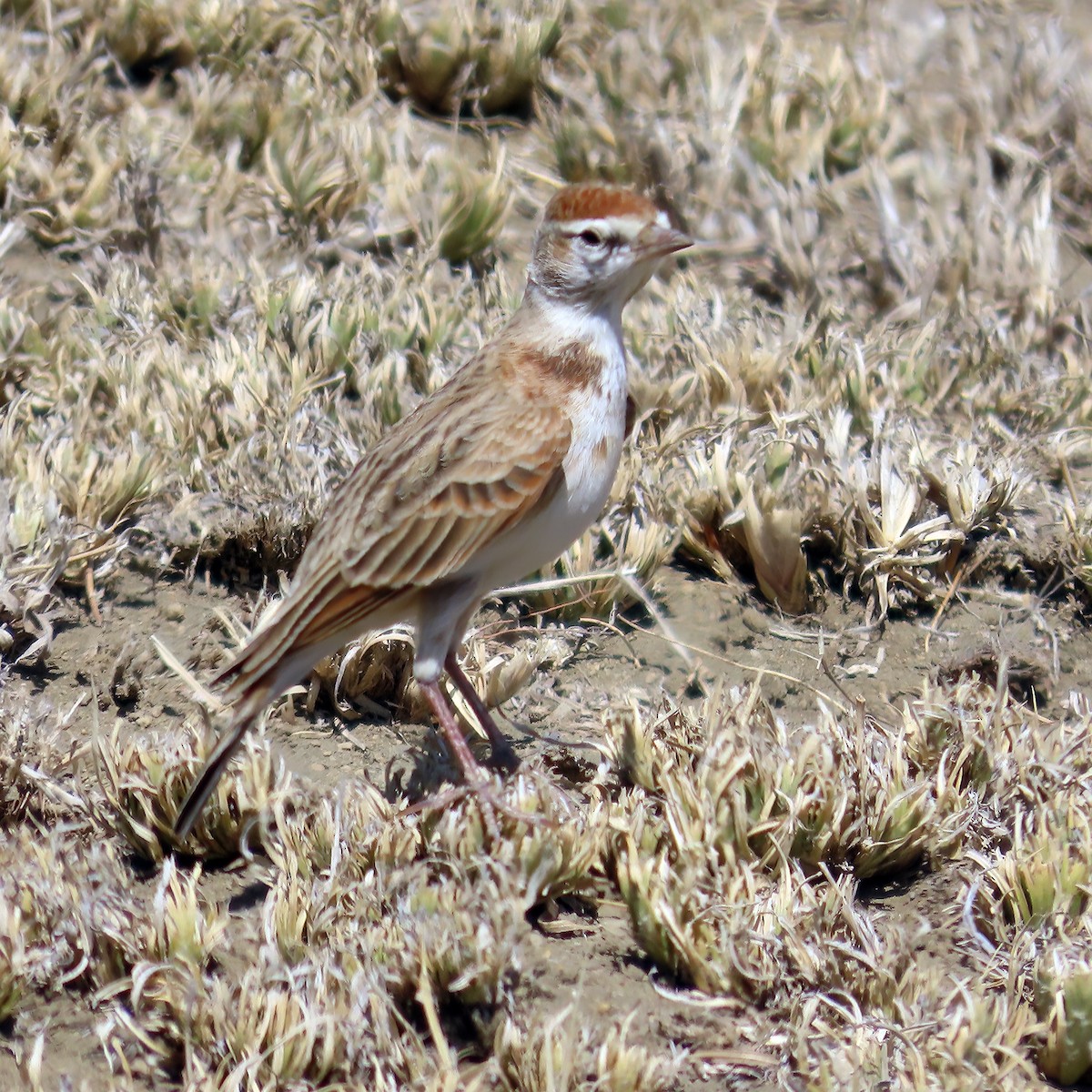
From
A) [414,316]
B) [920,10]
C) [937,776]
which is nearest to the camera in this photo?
[937,776]

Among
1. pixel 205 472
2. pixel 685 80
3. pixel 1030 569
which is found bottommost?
pixel 1030 569

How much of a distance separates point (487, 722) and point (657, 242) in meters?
1.50

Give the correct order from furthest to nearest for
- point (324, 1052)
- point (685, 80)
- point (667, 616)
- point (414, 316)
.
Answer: point (685, 80)
point (414, 316)
point (667, 616)
point (324, 1052)

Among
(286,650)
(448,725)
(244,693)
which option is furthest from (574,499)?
(244,693)

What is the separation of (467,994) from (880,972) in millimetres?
990

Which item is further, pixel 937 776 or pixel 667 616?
pixel 667 616

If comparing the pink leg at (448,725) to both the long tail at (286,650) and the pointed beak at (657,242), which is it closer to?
the long tail at (286,650)

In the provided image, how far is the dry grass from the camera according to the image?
3.48 meters

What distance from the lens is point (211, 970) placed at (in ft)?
11.8

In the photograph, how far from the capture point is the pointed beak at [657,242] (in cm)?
403

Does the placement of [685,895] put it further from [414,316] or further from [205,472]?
[414,316]

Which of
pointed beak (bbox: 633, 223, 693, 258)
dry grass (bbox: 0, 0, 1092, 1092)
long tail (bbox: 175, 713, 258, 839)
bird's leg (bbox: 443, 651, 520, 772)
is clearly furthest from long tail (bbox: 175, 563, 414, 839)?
pointed beak (bbox: 633, 223, 693, 258)

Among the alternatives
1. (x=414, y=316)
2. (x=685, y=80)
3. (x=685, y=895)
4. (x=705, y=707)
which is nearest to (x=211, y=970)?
(x=685, y=895)

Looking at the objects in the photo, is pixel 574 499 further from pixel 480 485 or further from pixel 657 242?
pixel 657 242
